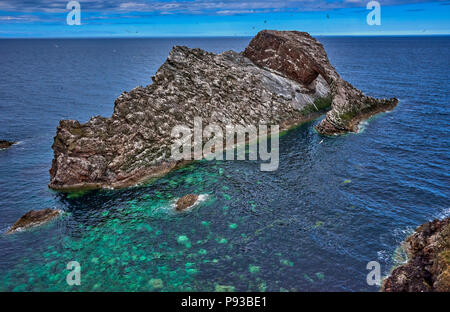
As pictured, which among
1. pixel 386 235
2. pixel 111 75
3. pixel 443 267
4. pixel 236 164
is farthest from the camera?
pixel 111 75

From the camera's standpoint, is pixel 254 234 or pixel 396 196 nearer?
pixel 254 234

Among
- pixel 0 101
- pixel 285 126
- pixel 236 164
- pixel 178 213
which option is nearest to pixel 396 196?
pixel 236 164

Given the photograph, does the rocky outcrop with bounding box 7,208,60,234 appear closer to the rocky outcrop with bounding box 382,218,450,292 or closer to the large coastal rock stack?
the large coastal rock stack

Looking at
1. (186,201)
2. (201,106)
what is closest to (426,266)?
(186,201)

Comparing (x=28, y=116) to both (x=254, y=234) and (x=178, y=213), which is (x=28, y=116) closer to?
(x=178, y=213)

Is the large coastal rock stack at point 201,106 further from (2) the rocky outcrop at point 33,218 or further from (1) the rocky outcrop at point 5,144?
(1) the rocky outcrop at point 5,144

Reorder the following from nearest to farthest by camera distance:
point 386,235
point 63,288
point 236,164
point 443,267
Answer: point 443,267, point 63,288, point 386,235, point 236,164
